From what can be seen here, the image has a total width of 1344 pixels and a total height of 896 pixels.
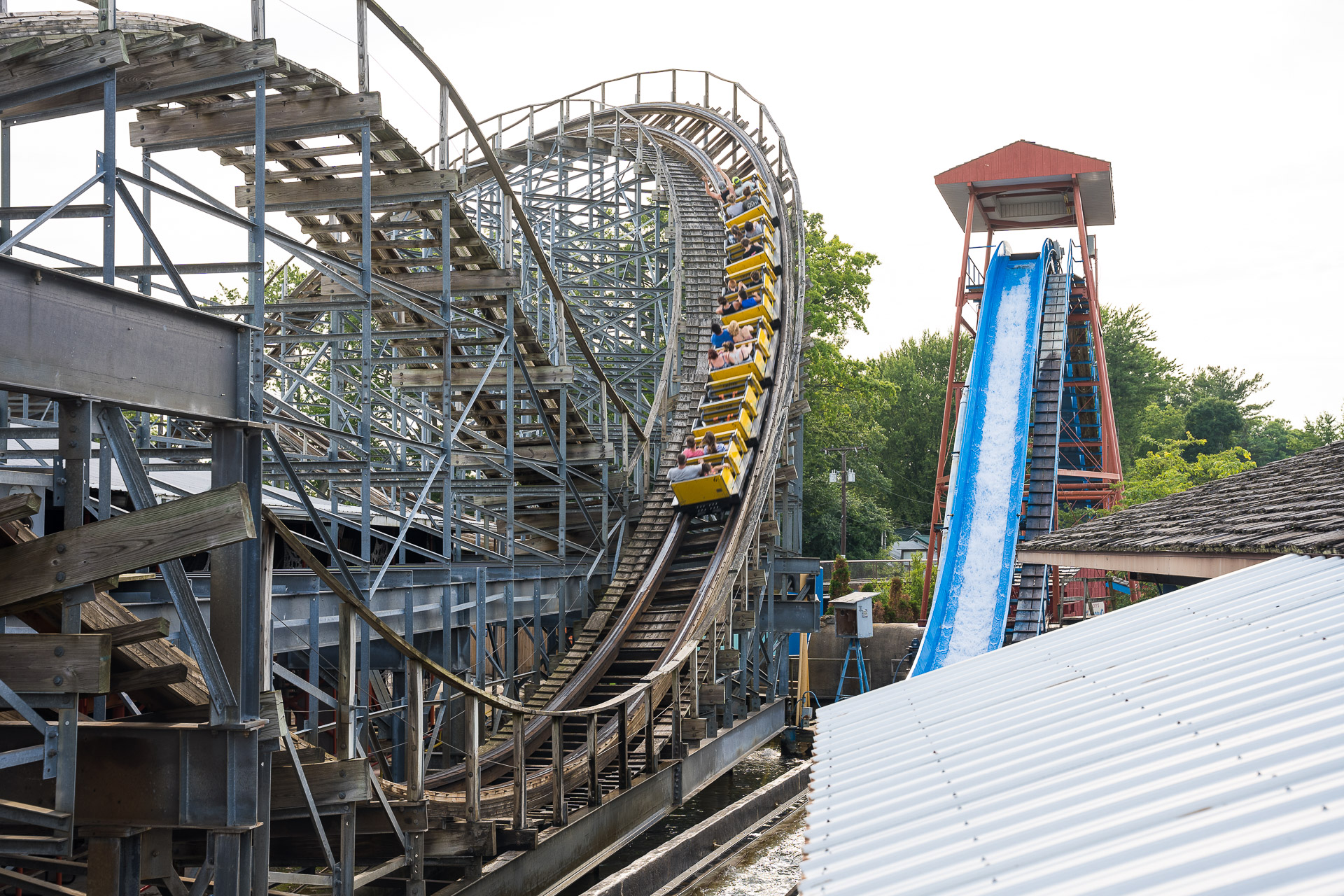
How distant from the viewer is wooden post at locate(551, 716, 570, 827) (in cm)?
959

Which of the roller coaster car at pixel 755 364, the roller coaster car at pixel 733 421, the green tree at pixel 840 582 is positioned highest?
the roller coaster car at pixel 755 364

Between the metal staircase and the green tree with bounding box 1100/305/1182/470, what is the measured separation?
30776 millimetres

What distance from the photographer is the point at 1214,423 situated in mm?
55625

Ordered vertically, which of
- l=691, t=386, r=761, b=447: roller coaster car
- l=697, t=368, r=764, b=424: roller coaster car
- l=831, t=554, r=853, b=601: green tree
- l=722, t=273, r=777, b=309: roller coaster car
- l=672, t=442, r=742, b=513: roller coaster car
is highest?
l=722, t=273, r=777, b=309: roller coaster car

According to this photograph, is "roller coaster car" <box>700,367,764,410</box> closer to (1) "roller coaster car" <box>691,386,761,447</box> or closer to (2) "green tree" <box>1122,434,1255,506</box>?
(1) "roller coaster car" <box>691,386,761,447</box>

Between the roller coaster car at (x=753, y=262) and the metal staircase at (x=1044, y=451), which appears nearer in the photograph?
the metal staircase at (x=1044, y=451)

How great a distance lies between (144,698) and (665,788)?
7.05 meters

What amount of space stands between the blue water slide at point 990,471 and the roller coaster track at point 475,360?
9.59 feet

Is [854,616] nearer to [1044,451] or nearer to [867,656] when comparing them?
[1044,451]

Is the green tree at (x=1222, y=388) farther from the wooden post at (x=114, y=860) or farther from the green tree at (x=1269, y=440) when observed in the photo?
the wooden post at (x=114, y=860)

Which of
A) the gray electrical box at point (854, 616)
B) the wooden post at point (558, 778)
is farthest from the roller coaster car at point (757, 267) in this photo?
the wooden post at point (558, 778)

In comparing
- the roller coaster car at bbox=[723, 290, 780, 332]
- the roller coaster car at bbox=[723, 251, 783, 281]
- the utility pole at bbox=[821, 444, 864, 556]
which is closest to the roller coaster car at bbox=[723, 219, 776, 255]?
the roller coaster car at bbox=[723, 251, 783, 281]

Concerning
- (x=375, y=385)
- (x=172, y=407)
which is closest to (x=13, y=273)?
(x=172, y=407)

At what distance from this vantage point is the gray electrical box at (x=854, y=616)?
2028cm
